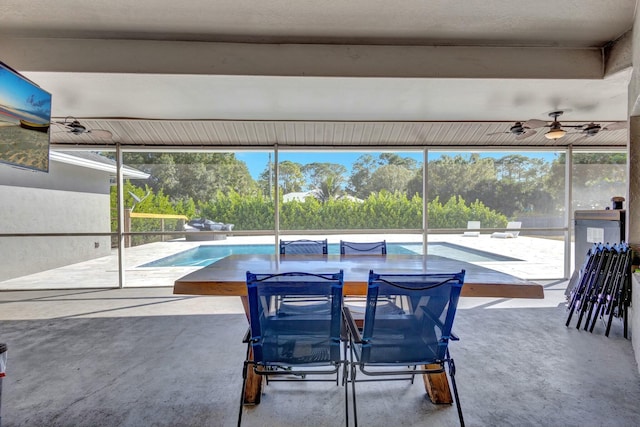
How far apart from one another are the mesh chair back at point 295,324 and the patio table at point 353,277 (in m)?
0.34

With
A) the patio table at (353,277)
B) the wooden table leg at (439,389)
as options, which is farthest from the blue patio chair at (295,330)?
the wooden table leg at (439,389)

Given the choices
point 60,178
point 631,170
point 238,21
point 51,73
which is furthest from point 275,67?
point 60,178

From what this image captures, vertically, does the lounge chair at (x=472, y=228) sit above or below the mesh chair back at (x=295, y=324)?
above

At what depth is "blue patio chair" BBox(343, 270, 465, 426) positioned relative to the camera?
5.52 ft

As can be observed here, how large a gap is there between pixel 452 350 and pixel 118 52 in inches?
164

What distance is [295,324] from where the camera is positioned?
5.89ft

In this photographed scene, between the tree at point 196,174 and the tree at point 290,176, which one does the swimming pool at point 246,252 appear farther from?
the tree at point 290,176

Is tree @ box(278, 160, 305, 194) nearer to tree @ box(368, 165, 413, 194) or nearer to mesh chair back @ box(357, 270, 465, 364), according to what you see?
tree @ box(368, 165, 413, 194)

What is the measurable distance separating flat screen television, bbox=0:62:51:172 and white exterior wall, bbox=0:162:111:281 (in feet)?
10.3

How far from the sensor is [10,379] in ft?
8.34

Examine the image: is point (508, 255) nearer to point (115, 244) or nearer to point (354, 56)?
point (354, 56)

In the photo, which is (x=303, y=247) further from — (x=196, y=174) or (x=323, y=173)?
(x=196, y=174)

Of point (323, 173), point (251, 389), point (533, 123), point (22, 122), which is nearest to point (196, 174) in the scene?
point (323, 173)

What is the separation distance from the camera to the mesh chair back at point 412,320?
5.50 feet
